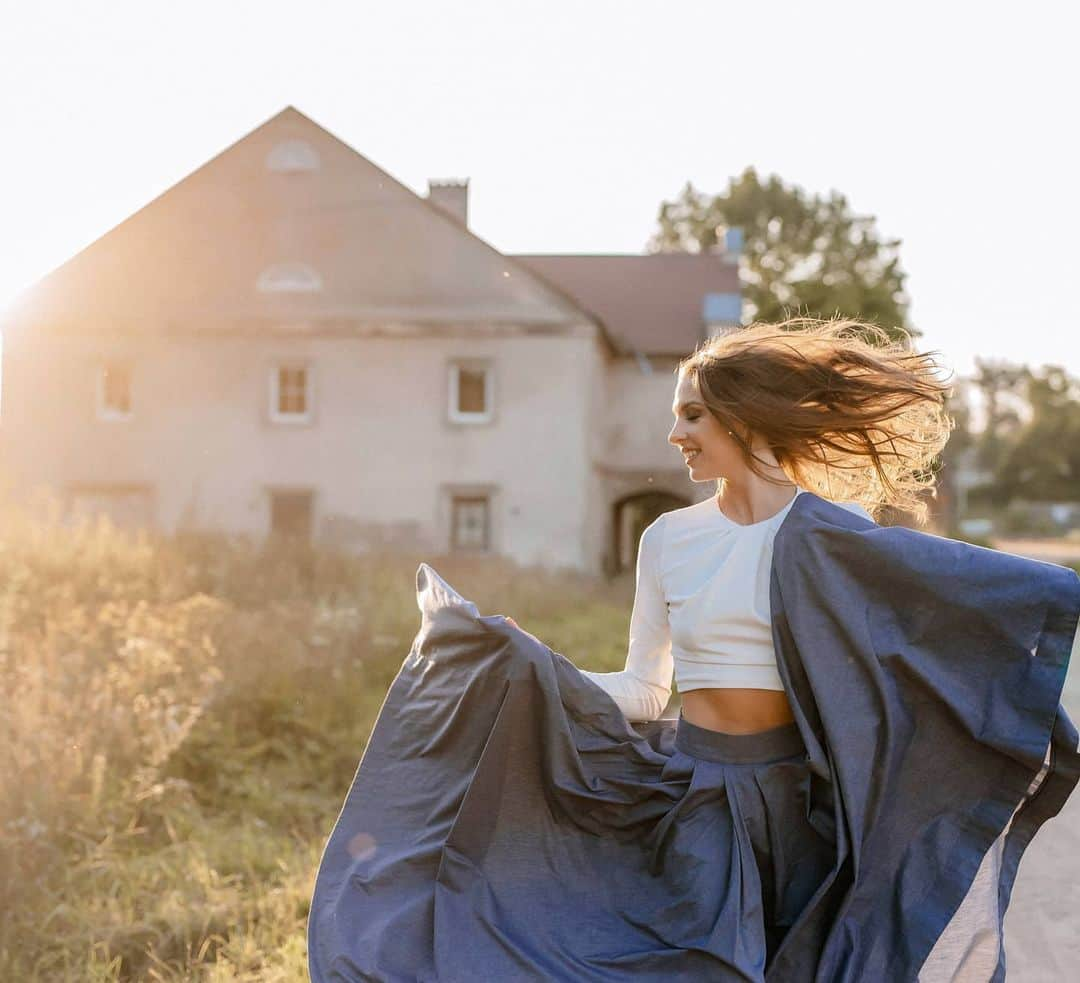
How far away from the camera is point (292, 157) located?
25.6 m

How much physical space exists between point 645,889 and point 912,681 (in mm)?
845

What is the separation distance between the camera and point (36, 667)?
712 centimetres

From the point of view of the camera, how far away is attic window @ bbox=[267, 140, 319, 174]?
2556 centimetres

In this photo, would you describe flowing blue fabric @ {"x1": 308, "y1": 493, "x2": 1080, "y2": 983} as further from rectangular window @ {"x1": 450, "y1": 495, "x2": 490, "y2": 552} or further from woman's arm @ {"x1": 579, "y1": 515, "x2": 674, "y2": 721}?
rectangular window @ {"x1": 450, "y1": 495, "x2": 490, "y2": 552}

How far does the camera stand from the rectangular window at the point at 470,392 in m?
25.2

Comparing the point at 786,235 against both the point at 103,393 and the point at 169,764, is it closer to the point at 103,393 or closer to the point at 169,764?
the point at 103,393

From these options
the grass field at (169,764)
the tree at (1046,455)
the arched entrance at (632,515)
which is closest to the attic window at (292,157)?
the arched entrance at (632,515)

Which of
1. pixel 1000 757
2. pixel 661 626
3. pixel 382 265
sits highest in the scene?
pixel 382 265

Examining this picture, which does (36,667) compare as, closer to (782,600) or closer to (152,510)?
(782,600)

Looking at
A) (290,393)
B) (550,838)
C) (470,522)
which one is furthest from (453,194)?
(550,838)

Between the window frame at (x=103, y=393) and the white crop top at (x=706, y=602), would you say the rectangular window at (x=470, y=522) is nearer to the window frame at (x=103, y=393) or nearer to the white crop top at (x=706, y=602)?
the window frame at (x=103, y=393)

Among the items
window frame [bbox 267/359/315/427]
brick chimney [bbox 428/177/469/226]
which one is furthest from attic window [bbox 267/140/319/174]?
brick chimney [bbox 428/177/469/226]

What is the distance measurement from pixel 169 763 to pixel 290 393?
1903 cm

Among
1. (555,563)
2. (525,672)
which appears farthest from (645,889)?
(555,563)
